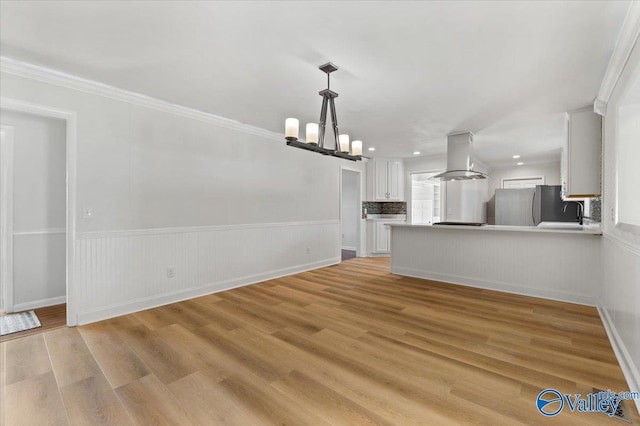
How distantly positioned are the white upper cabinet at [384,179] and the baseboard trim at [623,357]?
4.75 meters

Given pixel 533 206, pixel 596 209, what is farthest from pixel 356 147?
pixel 533 206

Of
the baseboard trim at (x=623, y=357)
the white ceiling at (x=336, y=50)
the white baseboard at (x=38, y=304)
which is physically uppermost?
the white ceiling at (x=336, y=50)

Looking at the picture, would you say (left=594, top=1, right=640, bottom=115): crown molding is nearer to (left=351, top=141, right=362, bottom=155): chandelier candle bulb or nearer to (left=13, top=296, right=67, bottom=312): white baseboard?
(left=351, top=141, right=362, bottom=155): chandelier candle bulb

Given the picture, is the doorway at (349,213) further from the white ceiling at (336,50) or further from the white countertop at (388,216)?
the white ceiling at (336,50)

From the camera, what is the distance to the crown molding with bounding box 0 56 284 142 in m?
2.68

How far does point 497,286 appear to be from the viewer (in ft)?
13.9

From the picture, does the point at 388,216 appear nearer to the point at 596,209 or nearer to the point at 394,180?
Answer: the point at 394,180

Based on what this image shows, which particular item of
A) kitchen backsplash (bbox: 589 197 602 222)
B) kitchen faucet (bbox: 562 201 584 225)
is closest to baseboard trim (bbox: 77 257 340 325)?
kitchen backsplash (bbox: 589 197 602 222)

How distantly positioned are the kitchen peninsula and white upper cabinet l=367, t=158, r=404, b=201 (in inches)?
82.4

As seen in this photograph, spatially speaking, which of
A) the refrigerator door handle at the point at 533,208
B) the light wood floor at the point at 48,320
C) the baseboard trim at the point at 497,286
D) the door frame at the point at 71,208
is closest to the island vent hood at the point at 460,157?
the baseboard trim at the point at 497,286

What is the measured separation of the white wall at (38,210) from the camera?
345 centimetres

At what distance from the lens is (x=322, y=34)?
222 cm

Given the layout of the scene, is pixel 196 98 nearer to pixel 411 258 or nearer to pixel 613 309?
pixel 411 258

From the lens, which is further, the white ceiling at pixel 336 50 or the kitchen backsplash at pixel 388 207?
the kitchen backsplash at pixel 388 207
